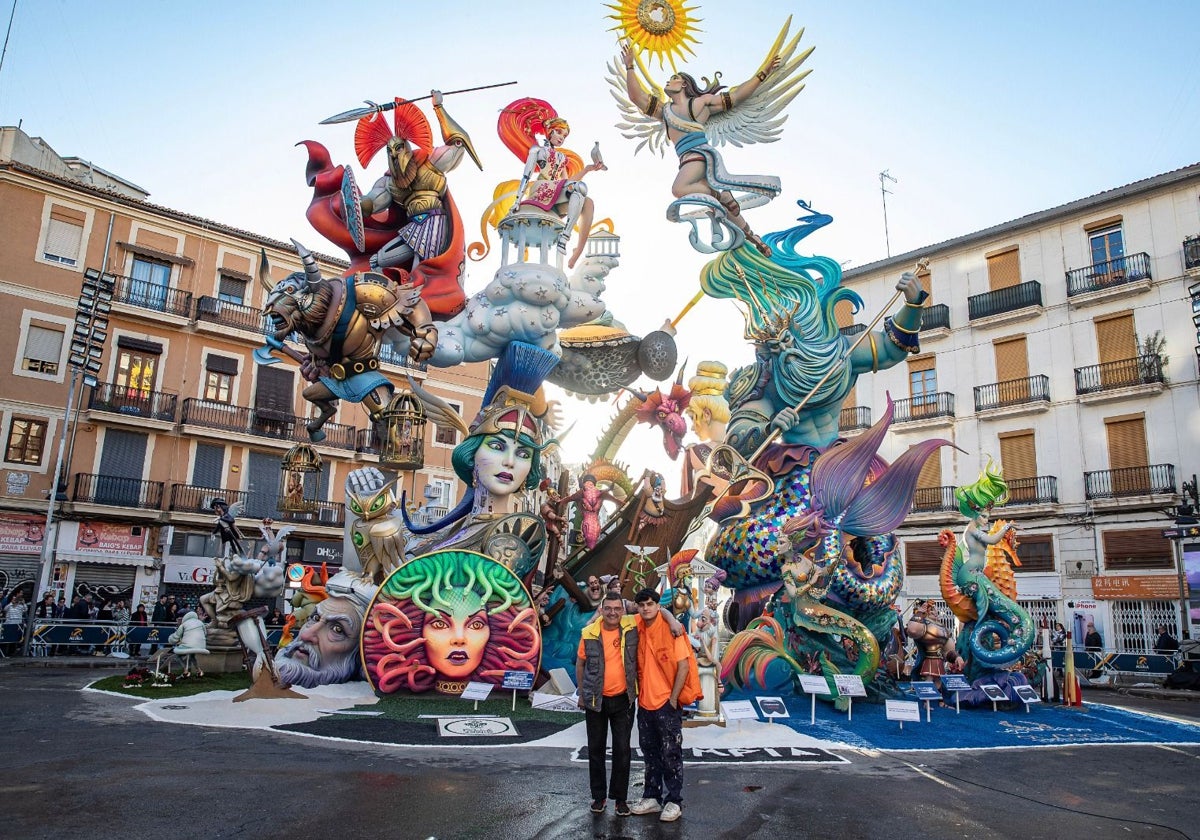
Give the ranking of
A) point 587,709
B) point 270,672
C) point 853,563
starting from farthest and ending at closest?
point 853,563 → point 270,672 → point 587,709

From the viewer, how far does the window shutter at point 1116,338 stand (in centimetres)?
2542

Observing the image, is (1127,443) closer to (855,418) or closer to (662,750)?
(855,418)

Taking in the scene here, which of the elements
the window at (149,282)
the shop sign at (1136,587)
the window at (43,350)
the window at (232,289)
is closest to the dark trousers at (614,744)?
the shop sign at (1136,587)

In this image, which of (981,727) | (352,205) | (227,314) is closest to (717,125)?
(352,205)

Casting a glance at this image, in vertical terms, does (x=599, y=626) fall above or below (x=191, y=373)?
below

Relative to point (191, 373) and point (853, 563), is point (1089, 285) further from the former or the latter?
point (191, 373)

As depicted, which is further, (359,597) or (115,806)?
(359,597)

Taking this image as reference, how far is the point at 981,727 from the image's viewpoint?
1021 cm

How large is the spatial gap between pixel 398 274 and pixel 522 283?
1.88m

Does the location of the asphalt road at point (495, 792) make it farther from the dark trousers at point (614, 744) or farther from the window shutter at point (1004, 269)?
the window shutter at point (1004, 269)

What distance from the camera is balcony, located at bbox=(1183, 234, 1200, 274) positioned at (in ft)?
78.3

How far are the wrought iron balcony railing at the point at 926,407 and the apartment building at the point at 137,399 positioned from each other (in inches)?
672

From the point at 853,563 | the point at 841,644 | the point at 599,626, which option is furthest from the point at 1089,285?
the point at 599,626

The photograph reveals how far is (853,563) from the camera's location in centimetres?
1288
